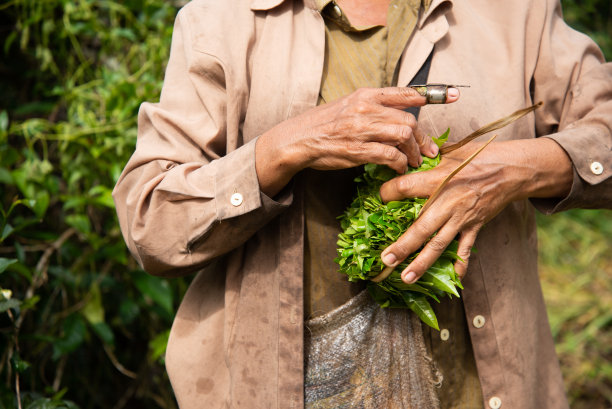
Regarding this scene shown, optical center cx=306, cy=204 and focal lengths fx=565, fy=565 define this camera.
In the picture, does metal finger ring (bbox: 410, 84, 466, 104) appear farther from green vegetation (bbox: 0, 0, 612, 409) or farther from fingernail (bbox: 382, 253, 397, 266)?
green vegetation (bbox: 0, 0, 612, 409)

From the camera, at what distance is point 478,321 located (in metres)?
1.30

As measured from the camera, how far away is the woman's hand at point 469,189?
109 centimetres

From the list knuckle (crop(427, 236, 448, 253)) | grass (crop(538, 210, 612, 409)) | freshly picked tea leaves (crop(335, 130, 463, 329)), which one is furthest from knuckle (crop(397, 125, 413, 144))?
grass (crop(538, 210, 612, 409))

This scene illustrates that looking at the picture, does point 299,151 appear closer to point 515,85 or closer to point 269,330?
point 269,330

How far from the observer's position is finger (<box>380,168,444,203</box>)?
3.59 feet

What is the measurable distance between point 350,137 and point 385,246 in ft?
0.75

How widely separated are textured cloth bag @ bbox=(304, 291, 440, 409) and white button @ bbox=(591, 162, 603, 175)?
503 mm

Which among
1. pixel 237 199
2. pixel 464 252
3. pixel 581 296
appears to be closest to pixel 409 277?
pixel 464 252

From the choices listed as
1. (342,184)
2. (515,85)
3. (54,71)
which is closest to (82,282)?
(54,71)

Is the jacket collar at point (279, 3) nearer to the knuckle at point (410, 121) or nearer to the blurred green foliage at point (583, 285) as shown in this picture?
the knuckle at point (410, 121)

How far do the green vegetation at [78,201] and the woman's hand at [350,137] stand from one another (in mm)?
976

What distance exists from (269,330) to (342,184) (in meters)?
0.36

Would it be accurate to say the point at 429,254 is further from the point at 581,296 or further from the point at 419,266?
the point at 581,296

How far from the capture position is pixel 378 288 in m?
1.21
